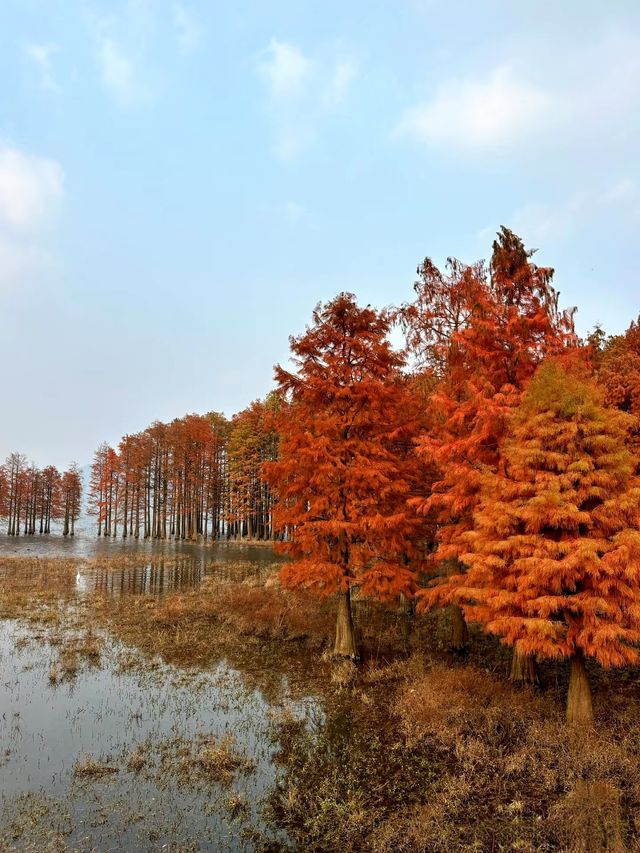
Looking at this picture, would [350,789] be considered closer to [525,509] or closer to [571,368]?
[525,509]

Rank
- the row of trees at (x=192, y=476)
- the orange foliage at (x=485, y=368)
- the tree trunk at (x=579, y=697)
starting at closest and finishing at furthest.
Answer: the tree trunk at (x=579, y=697) < the orange foliage at (x=485, y=368) < the row of trees at (x=192, y=476)

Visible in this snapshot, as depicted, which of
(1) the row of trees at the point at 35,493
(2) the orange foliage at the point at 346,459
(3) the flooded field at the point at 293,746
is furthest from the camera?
(1) the row of trees at the point at 35,493

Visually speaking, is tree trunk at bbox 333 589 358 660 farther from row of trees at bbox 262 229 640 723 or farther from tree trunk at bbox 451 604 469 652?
tree trunk at bbox 451 604 469 652

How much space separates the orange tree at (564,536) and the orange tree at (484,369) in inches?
52.6

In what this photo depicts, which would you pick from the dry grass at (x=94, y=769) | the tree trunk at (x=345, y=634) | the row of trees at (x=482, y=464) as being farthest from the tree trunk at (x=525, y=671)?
the dry grass at (x=94, y=769)

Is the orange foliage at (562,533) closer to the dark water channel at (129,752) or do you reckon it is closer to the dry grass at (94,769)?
the dark water channel at (129,752)

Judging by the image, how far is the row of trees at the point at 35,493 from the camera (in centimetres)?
7569

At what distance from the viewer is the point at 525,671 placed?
13.9 metres

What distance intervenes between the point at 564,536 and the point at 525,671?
18.9 feet

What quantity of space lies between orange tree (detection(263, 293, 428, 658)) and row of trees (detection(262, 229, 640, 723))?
7 centimetres

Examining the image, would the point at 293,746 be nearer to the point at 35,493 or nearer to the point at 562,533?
the point at 562,533

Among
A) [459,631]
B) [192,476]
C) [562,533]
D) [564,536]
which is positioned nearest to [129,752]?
[564,536]

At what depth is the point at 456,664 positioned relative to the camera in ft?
51.0

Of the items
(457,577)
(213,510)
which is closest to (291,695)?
(457,577)
